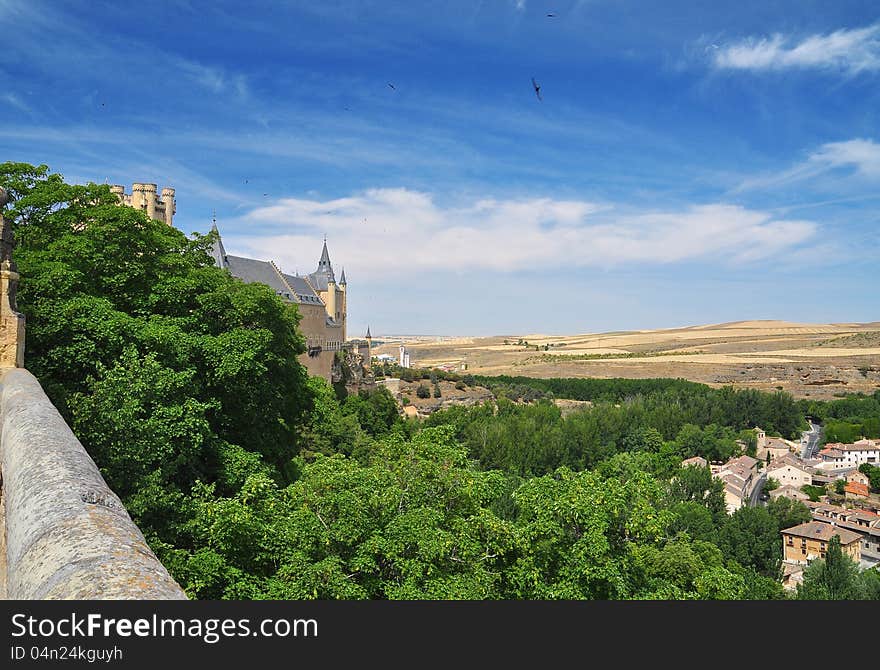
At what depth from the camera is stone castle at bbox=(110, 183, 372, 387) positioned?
5025 cm

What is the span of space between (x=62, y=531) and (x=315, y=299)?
6877cm

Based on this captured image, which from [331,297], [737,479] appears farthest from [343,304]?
[737,479]

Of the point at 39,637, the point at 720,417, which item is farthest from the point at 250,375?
the point at 720,417

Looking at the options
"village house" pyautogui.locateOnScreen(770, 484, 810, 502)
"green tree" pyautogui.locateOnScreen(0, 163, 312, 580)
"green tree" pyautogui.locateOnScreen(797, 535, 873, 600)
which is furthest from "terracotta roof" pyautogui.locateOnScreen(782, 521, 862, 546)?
"green tree" pyautogui.locateOnScreen(0, 163, 312, 580)

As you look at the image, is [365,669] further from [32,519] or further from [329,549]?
[329,549]

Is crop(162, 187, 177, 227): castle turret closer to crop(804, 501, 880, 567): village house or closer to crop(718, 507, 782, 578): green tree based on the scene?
crop(718, 507, 782, 578): green tree

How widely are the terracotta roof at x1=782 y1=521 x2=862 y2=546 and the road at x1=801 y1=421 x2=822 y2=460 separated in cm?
4283

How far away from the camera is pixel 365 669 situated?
3.78 metres

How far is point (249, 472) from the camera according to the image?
56.6 feet

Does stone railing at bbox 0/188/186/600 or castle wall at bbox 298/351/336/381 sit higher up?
stone railing at bbox 0/188/186/600

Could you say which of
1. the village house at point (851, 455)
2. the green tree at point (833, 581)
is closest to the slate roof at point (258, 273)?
the green tree at point (833, 581)

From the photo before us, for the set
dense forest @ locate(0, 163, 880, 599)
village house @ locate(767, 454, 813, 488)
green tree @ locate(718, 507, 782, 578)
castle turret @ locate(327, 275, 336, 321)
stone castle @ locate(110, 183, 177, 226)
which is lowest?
village house @ locate(767, 454, 813, 488)

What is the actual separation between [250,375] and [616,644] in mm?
17382

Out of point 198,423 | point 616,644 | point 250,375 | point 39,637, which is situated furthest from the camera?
point 250,375
